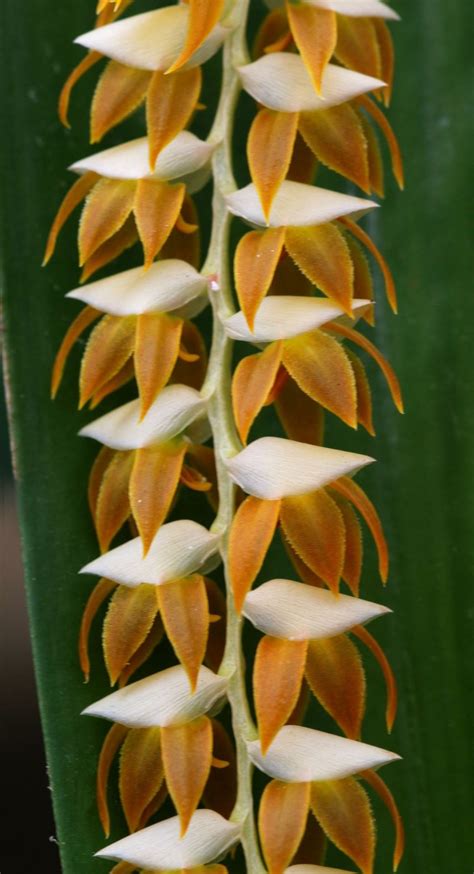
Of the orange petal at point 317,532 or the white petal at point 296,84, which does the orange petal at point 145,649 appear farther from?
the white petal at point 296,84

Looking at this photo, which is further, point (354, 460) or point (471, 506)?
point (471, 506)

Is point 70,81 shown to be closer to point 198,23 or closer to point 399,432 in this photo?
point 198,23

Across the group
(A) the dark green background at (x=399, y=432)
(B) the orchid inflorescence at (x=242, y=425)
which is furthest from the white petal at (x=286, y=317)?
(A) the dark green background at (x=399, y=432)

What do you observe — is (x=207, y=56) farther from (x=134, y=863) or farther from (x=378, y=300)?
(x=134, y=863)

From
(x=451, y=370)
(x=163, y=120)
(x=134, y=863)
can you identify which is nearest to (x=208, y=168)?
(x=163, y=120)

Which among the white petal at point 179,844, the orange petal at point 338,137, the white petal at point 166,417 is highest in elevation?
the orange petal at point 338,137

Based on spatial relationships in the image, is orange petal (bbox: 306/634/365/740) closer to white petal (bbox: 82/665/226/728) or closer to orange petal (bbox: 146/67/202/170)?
white petal (bbox: 82/665/226/728)

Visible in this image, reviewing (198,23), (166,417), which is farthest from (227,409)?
(198,23)

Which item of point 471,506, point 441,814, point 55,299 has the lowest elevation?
point 441,814
